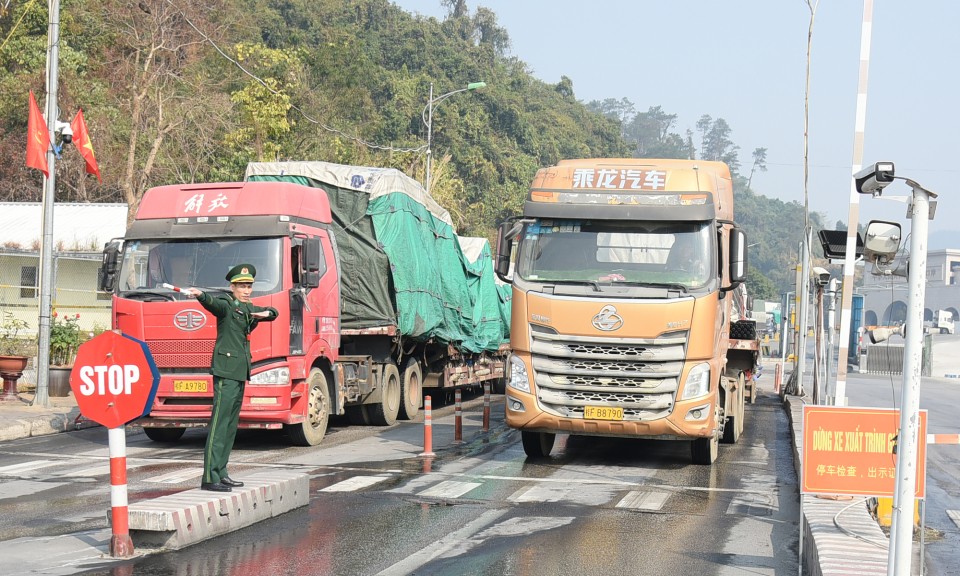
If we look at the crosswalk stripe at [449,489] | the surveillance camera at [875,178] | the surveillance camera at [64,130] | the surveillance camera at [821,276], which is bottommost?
the crosswalk stripe at [449,489]

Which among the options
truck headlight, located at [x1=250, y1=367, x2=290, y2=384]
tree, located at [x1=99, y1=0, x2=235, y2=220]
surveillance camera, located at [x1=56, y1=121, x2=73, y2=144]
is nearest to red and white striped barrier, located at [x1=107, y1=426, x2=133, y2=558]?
truck headlight, located at [x1=250, y1=367, x2=290, y2=384]

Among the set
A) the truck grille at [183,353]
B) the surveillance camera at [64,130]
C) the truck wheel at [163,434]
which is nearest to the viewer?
the truck grille at [183,353]

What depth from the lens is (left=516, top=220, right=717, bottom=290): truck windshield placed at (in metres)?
12.2

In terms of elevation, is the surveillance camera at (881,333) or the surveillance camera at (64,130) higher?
the surveillance camera at (64,130)

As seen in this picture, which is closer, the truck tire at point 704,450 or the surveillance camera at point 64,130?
the truck tire at point 704,450

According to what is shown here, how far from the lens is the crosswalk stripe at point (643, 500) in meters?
10.0

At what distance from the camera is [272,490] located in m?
8.95

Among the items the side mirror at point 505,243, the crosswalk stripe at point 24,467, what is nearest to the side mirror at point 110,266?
the crosswalk stripe at point 24,467

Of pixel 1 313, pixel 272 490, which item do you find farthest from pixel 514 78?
pixel 272 490

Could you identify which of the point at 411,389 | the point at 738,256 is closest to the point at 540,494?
the point at 738,256

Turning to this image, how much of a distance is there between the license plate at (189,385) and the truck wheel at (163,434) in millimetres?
1878

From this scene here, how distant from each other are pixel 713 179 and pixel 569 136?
8347 centimetres

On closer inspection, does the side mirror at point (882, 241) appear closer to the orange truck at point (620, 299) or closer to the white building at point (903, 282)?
the white building at point (903, 282)

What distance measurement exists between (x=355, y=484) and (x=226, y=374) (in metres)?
2.49
